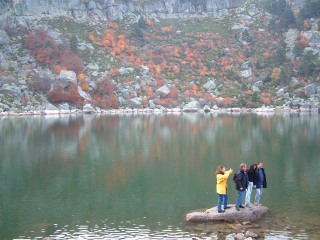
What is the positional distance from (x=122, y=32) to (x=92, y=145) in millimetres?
108948

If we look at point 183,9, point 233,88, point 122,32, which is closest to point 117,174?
point 233,88

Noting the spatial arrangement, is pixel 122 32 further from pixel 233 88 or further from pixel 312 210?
pixel 312 210

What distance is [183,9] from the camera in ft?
590

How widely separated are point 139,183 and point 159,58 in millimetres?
117413

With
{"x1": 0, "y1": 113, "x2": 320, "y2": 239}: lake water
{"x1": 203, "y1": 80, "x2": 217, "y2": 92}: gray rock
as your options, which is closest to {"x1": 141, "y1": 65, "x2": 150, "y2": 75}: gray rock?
{"x1": 203, "y1": 80, "x2": 217, "y2": 92}: gray rock

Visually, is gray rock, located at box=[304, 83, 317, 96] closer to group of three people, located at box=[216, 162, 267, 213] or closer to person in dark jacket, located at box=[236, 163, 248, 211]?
group of three people, located at box=[216, 162, 267, 213]

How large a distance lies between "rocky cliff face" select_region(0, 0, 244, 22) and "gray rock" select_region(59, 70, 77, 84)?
1099 inches

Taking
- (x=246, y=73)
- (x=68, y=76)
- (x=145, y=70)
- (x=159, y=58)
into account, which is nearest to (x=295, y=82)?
(x=246, y=73)

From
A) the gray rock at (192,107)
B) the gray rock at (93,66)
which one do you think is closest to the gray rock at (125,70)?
the gray rock at (93,66)

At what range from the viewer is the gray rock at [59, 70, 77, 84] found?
11775 centimetres

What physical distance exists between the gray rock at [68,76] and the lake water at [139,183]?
58.2 meters

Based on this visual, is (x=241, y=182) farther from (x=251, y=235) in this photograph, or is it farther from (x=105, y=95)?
(x=105, y=95)

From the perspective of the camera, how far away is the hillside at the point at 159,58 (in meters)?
119

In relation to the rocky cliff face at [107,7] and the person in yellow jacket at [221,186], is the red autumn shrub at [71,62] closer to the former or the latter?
the rocky cliff face at [107,7]
